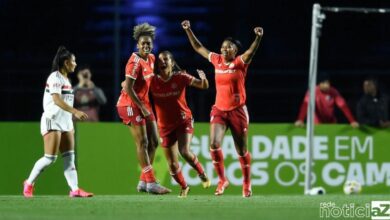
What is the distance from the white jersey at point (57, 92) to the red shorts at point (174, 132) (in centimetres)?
126

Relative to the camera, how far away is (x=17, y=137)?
1720cm

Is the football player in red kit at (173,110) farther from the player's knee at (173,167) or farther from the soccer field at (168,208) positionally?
the soccer field at (168,208)

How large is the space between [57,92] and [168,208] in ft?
8.50

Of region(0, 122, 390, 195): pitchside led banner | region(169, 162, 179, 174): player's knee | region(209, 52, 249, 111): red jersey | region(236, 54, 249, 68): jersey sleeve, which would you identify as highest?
region(236, 54, 249, 68): jersey sleeve

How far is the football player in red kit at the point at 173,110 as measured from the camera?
14.1 m

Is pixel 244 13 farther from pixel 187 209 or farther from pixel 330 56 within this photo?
pixel 187 209

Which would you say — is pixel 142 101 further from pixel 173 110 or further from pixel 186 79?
pixel 186 79

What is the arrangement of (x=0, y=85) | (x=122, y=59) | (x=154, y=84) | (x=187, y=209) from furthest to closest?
(x=122, y=59), (x=0, y=85), (x=154, y=84), (x=187, y=209)

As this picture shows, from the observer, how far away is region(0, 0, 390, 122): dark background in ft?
81.5

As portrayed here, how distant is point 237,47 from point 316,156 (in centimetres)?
405

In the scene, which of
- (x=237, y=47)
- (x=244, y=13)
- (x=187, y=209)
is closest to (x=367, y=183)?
(x=237, y=47)

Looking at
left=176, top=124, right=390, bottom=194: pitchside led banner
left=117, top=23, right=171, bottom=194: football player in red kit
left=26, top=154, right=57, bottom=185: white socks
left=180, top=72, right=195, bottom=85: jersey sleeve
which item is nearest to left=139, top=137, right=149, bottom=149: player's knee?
left=117, top=23, right=171, bottom=194: football player in red kit

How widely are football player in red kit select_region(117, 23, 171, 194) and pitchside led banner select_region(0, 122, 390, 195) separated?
3.03 meters

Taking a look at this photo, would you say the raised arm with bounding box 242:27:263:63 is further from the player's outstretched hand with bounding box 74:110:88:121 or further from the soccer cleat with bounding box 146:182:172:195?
the player's outstretched hand with bounding box 74:110:88:121
